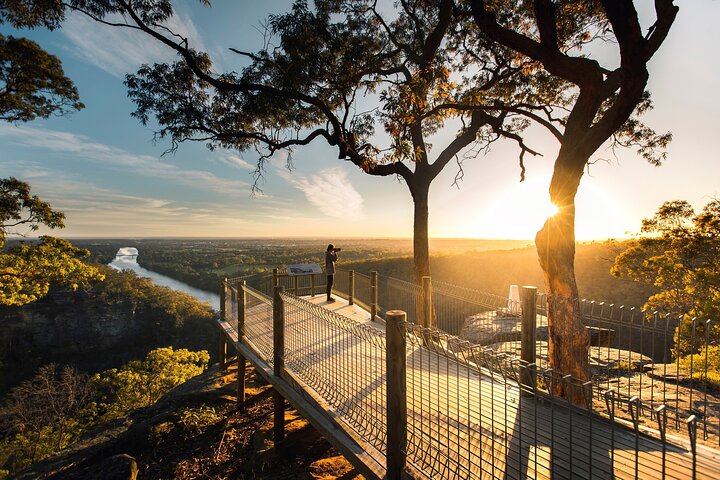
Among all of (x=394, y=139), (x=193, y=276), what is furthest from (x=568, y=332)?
(x=193, y=276)

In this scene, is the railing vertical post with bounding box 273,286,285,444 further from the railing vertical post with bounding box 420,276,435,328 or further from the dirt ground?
the railing vertical post with bounding box 420,276,435,328

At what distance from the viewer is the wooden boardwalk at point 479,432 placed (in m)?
3.23

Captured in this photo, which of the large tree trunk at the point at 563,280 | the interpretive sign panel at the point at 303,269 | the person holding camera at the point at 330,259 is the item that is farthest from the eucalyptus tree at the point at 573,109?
the interpretive sign panel at the point at 303,269

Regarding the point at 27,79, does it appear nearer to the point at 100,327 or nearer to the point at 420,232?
the point at 420,232

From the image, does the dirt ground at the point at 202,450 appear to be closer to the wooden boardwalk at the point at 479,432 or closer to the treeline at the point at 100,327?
the wooden boardwalk at the point at 479,432

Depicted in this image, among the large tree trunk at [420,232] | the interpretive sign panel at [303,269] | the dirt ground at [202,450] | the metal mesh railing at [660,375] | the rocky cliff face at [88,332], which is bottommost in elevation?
the rocky cliff face at [88,332]

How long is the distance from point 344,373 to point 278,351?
5.19ft

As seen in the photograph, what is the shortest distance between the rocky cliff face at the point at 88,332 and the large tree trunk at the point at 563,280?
60.0 m

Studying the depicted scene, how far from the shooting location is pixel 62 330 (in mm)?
57125

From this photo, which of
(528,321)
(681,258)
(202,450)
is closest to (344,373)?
(528,321)

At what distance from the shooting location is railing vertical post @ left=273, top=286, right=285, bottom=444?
20.8 ft

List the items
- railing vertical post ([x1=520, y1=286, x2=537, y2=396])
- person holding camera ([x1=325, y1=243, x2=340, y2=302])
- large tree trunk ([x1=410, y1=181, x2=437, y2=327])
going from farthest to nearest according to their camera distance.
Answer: person holding camera ([x1=325, y1=243, x2=340, y2=302]) < large tree trunk ([x1=410, y1=181, x2=437, y2=327]) < railing vertical post ([x1=520, y1=286, x2=537, y2=396])

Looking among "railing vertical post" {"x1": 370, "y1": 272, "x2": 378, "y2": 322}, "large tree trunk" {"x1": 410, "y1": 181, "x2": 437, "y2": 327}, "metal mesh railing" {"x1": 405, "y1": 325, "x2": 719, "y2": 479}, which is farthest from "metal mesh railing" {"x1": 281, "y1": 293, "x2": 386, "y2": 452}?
"large tree trunk" {"x1": 410, "y1": 181, "x2": 437, "y2": 327}

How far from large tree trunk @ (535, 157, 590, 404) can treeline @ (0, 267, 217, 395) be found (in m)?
59.5
